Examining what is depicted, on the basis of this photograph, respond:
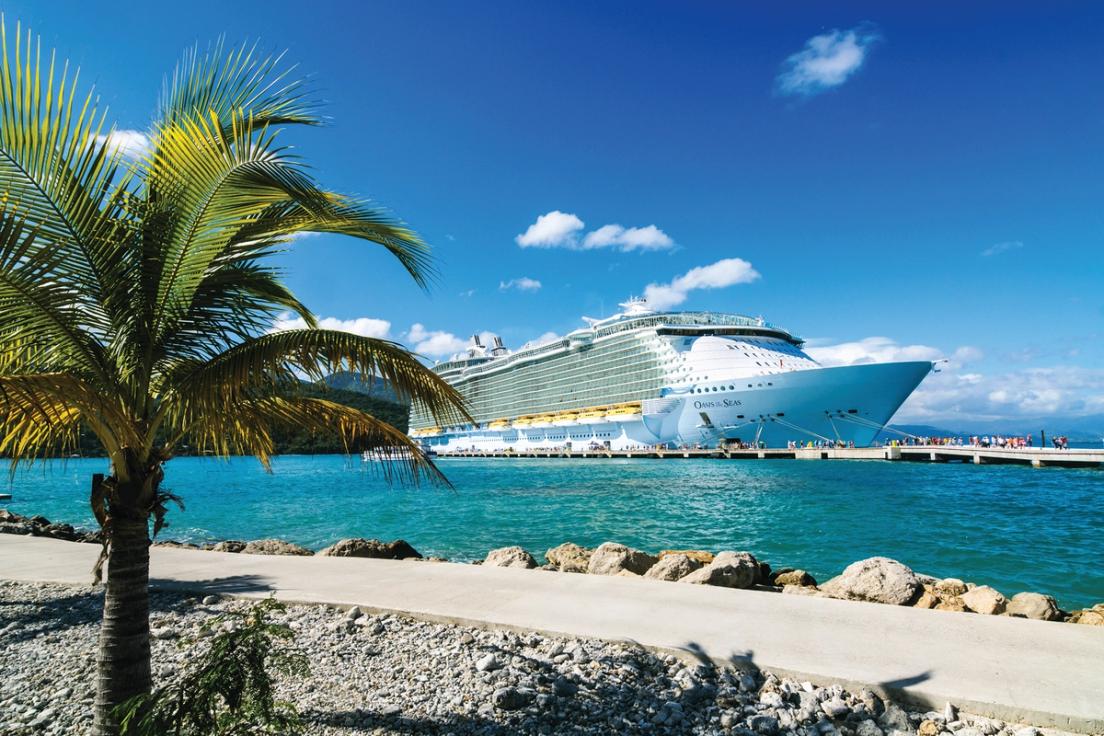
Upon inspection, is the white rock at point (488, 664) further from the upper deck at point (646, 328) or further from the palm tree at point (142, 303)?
the upper deck at point (646, 328)

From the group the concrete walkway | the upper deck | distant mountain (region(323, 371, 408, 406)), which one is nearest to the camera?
distant mountain (region(323, 371, 408, 406))

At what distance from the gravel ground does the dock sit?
131 ft

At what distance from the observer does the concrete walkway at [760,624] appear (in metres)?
3.46

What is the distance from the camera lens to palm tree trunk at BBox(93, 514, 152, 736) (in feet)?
9.83

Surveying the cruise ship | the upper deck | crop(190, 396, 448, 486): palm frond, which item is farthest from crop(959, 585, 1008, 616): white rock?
the upper deck

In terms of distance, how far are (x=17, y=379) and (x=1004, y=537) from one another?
665 inches

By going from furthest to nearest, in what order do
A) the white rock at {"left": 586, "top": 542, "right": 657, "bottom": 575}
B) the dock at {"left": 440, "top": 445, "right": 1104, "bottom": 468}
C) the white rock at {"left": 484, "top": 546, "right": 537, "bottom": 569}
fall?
the dock at {"left": 440, "top": 445, "right": 1104, "bottom": 468}, the white rock at {"left": 484, "top": 546, "right": 537, "bottom": 569}, the white rock at {"left": 586, "top": 542, "right": 657, "bottom": 575}

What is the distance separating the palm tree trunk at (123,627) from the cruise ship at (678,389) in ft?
84.0

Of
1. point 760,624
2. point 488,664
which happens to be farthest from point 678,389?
point 488,664

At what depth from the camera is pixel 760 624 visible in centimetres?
472

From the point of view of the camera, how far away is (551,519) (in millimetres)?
18000

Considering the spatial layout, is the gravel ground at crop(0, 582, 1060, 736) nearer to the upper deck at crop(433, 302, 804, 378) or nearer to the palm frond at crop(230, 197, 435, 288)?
the palm frond at crop(230, 197, 435, 288)

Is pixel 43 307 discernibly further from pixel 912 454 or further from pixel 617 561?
pixel 912 454

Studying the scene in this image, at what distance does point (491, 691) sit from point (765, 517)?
590 inches
